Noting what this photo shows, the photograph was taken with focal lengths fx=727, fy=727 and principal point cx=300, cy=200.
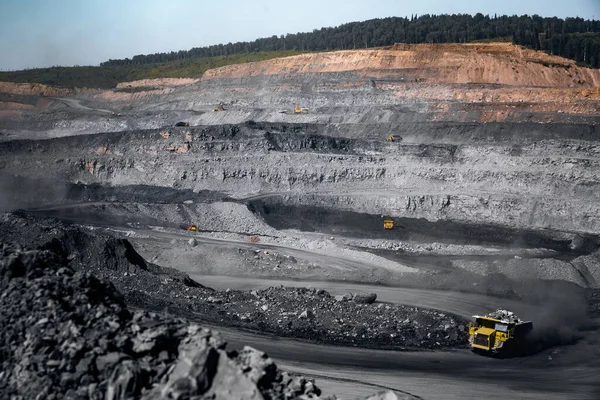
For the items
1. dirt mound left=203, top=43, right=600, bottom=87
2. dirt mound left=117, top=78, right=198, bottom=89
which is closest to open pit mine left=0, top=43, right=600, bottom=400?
dirt mound left=203, top=43, right=600, bottom=87

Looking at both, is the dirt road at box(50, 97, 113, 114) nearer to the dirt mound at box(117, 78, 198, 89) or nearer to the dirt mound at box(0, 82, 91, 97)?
the dirt mound at box(0, 82, 91, 97)

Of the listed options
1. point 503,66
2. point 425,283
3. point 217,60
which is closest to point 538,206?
point 425,283

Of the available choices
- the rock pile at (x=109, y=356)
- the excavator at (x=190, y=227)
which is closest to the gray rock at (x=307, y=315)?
the rock pile at (x=109, y=356)

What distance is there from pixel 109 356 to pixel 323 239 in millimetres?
29744

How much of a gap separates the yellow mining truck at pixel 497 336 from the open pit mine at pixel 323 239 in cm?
10

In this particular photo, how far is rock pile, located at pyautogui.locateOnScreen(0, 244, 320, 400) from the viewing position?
37.0 feet

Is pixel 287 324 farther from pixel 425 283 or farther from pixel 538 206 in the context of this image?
pixel 538 206

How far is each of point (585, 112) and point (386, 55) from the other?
32672 mm

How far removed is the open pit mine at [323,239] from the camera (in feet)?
41.0

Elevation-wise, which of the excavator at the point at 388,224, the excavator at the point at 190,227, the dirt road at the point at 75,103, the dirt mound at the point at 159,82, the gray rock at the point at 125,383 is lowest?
the excavator at the point at 190,227

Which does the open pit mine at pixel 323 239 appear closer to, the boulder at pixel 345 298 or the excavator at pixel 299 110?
the boulder at pixel 345 298

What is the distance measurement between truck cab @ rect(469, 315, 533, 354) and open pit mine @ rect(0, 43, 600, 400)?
9 cm

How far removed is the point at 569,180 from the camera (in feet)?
141

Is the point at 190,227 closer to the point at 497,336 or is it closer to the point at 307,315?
the point at 307,315
